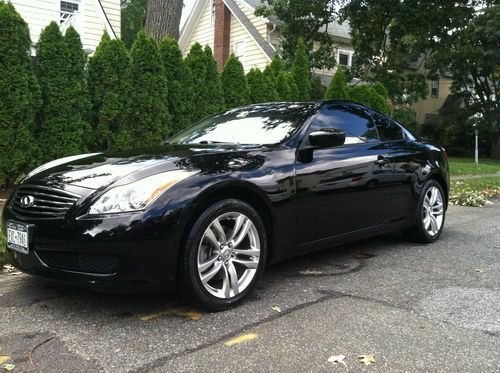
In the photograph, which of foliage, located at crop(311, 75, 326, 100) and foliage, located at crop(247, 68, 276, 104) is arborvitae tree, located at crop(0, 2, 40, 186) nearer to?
foliage, located at crop(247, 68, 276, 104)

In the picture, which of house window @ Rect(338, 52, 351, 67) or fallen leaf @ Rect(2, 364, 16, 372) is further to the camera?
house window @ Rect(338, 52, 351, 67)

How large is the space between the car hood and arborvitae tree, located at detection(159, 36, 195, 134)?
5534 mm

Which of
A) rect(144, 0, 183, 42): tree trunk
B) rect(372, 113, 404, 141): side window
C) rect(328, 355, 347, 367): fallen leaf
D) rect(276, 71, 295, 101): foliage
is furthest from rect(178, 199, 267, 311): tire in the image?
rect(276, 71, 295, 101): foliage

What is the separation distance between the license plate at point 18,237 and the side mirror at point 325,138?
2.19 m

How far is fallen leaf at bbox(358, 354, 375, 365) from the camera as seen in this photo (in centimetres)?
270

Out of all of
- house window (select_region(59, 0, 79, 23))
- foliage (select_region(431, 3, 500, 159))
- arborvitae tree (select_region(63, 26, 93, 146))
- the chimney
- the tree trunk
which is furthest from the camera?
foliage (select_region(431, 3, 500, 159))

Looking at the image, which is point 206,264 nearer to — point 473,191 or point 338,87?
point 473,191

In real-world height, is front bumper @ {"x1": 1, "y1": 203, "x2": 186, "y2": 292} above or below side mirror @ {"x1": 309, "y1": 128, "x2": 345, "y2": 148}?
below

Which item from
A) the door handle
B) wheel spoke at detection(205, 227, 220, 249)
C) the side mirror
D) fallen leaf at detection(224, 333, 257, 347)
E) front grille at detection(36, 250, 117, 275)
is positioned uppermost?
the side mirror

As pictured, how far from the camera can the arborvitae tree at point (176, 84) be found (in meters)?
9.20

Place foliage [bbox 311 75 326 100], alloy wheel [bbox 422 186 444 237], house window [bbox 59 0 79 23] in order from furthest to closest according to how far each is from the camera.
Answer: foliage [bbox 311 75 326 100], house window [bbox 59 0 79 23], alloy wheel [bbox 422 186 444 237]

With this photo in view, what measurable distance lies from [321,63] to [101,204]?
16229 millimetres

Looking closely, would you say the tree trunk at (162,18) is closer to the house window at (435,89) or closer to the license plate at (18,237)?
the license plate at (18,237)

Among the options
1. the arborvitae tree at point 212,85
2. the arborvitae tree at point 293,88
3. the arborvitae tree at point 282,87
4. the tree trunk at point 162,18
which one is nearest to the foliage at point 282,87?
the arborvitae tree at point 282,87
